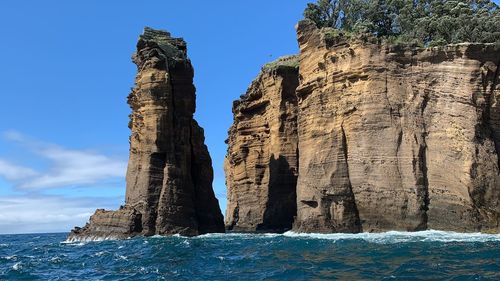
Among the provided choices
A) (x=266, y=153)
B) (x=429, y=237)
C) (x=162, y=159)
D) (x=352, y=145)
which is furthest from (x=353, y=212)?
(x=266, y=153)

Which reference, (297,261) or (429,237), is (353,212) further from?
(297,261)

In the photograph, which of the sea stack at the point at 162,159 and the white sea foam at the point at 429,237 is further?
the sea stack at the point at 162,159

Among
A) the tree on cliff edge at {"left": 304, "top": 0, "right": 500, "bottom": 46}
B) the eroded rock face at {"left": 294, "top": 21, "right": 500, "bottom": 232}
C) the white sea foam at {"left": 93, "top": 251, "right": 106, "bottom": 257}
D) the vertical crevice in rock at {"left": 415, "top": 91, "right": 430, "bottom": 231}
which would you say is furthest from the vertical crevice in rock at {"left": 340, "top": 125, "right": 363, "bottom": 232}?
the white sea foam at {"left": 93, "top": 251, "right": 106, "bottom": 257}

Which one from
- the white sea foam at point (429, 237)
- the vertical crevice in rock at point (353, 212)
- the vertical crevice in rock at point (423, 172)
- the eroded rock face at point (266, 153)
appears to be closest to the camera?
the white sea foam at point (429, 237)

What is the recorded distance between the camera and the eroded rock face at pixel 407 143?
36.2 metres

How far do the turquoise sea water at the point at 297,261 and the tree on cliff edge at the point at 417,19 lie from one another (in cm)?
1745

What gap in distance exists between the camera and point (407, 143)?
38375 mm

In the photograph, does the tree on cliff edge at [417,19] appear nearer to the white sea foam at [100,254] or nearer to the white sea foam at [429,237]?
the white sea foam at [429,237]

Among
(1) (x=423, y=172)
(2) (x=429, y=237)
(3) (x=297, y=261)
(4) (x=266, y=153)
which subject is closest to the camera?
(3) (x=297, y=261)

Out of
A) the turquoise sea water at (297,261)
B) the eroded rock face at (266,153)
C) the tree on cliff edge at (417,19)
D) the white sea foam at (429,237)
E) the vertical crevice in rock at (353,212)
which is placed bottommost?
the turquoise sea water at (297,261)

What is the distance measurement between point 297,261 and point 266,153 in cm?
3488

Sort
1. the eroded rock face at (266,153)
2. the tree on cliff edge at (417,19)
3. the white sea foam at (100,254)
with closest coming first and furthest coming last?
the white sea foam at (100,254) < the tree on cliff edge at (417,19) < the eroded rock face at (266,153)

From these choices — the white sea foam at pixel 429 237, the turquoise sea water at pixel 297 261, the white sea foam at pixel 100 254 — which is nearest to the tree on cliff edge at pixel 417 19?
the white sea foam at pixel 429 237

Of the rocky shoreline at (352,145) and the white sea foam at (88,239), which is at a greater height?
the rocky shoreline at (352,145)
